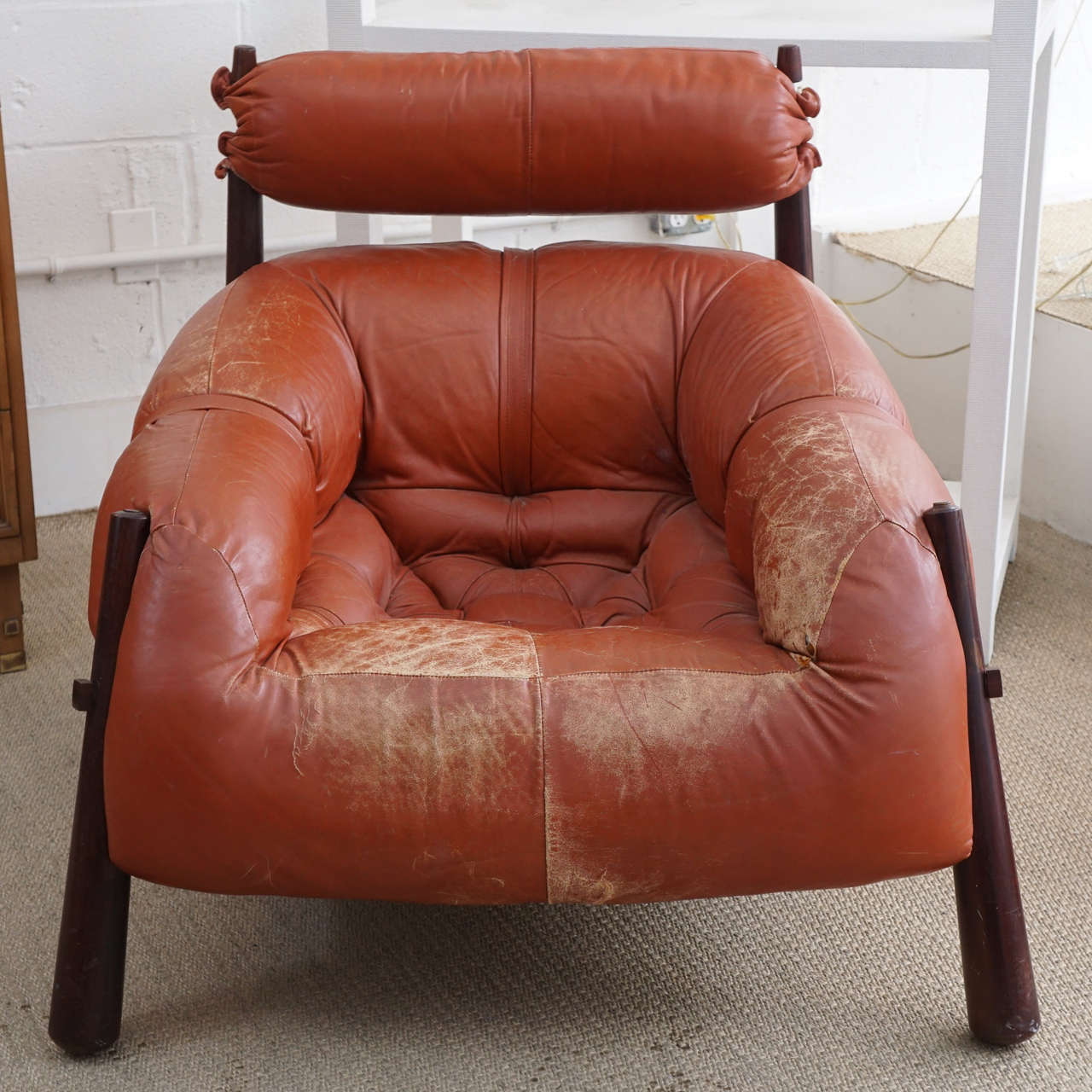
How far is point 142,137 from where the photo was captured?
87.2 inches

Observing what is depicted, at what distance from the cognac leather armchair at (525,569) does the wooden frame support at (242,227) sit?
78mm

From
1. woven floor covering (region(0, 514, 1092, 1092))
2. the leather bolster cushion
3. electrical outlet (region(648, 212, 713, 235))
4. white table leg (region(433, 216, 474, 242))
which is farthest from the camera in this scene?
electrical outlet (region(648, 212, 713, 235))

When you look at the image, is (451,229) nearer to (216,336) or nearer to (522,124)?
(522,124)

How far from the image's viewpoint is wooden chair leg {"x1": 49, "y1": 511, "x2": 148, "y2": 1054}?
1123 millimetres

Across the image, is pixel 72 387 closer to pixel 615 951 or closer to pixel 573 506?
pixel 573 506

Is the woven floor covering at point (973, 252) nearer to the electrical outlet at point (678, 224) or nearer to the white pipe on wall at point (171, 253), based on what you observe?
the electrical outlet at point (678, 224)

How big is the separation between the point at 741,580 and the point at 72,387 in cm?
140

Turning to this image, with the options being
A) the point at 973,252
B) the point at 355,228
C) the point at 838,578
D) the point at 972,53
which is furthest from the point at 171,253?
the point at 838,578

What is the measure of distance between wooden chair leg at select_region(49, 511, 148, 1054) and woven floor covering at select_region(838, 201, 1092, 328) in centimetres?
158

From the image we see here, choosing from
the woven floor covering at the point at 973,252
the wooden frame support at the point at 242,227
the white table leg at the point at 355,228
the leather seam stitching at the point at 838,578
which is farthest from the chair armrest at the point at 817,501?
the woven floor covering at the point at 973,252

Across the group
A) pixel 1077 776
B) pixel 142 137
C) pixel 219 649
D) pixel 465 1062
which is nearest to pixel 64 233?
pixel 142 137

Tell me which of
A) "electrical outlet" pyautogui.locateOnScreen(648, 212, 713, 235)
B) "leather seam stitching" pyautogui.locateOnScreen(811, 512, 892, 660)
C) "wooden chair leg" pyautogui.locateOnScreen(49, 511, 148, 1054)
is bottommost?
"wooden chair leg" pyautogui.locateOnScreen(49, 511, 148, 1054)

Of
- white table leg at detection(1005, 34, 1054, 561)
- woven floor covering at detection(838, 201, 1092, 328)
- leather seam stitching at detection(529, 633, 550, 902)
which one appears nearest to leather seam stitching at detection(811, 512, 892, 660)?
leather seam stitching at detection(529, 633, 550, 902)

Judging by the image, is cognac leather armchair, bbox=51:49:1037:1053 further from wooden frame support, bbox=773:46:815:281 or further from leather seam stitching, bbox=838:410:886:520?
wooden frame support, bbox=773:46:815:281
